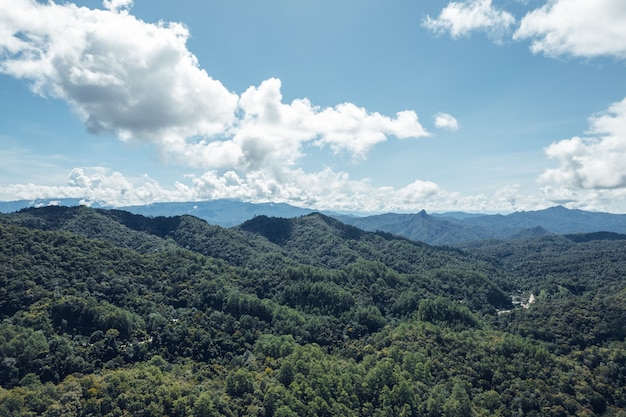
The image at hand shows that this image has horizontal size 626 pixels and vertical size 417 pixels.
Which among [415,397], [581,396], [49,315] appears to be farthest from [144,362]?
[581,396]

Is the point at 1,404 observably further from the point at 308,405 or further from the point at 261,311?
the point at 261,311

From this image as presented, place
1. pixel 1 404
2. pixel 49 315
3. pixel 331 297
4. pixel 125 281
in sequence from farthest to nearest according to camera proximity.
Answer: pixel 331 297 → pixel 125 281 → pixel 49 315 → pixel 1 404

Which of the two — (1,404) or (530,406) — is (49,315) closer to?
(1,404)

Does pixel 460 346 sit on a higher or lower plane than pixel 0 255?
lower

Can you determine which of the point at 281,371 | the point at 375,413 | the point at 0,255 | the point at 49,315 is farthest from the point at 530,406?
the point at 0,255

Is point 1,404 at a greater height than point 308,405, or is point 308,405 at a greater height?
point 1,404

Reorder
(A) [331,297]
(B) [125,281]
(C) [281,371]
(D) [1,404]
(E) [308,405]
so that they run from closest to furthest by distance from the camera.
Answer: (D) [1,404] → (E) [308,405] → (C) [281,371] → (B) [125,281] → (A) [331,297]

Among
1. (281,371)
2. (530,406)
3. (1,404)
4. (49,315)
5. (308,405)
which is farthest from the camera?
(49,315)

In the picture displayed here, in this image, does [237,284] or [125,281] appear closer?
[125,281]

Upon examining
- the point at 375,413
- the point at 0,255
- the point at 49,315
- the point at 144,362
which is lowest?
the point at 375,413
